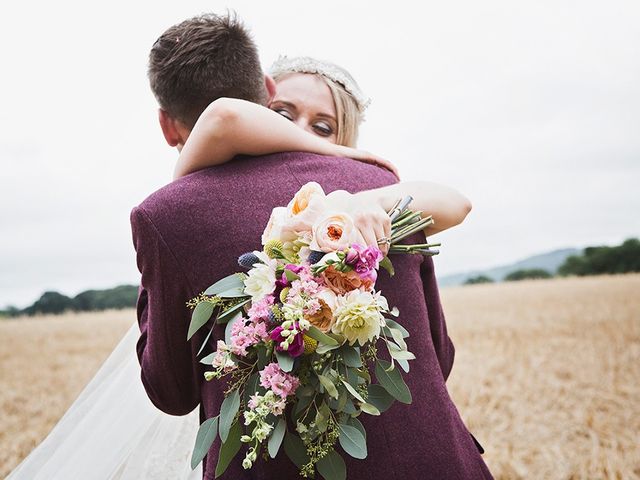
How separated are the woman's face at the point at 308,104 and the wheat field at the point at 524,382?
3.60m

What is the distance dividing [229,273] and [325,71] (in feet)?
4.65

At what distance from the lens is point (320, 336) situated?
1291 millimetres

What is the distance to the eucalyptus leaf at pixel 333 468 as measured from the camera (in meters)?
1.33

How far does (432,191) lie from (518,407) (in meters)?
5.24

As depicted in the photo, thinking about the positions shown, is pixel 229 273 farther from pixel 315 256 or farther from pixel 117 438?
pixel 117 438

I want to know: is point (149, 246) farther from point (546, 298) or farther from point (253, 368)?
point (546, 298)

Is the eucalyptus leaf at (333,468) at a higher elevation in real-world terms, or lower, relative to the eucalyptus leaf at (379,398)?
lower

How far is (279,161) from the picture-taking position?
5.39 feet

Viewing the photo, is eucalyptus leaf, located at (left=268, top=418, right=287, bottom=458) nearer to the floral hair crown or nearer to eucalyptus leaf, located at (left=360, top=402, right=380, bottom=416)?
eucalyptus leaf, located at (left=360, top=402, right=380, bottom=416)

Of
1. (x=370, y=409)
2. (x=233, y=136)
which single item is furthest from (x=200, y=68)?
(x=370, y=409)

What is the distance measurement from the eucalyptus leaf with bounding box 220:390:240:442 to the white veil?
1.40 metres

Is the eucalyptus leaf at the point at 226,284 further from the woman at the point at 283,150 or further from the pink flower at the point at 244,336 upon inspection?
the woman at the point at 283,150

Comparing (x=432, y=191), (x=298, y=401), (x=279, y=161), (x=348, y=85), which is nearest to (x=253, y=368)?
(x=298, y=401)

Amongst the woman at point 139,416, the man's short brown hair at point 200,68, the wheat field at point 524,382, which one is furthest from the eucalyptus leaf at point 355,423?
the wheat field at point 524,382
